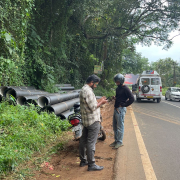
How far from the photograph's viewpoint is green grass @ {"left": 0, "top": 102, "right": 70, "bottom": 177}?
3.71 m

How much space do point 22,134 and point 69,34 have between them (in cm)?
1401

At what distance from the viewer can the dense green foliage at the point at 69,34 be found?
28.8ft

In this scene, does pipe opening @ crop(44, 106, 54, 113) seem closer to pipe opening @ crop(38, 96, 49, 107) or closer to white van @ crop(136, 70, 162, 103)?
pipe opening @ crop(38, 96, 49, 107)

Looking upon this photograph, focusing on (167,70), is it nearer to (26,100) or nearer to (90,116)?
(26,100)

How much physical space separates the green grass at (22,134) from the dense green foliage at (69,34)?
272 cm

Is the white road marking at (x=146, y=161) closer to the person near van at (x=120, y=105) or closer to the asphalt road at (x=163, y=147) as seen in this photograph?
the asphalt road at (x=163, y=147)

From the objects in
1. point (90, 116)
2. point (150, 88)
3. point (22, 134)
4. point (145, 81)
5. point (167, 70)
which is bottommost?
point (22, 134)

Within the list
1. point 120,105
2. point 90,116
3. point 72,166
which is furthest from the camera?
point 120,105

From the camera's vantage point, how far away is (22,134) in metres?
4.85

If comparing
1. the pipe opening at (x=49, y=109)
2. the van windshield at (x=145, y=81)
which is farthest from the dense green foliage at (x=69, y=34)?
the van windshield at (x=145, y=81)

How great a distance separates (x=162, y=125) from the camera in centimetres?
808

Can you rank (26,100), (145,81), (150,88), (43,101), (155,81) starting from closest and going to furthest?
(26,100)
(43,101)
(150,88)
(155,81)
(145,81)

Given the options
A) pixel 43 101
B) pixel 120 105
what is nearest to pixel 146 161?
pixel 120 105

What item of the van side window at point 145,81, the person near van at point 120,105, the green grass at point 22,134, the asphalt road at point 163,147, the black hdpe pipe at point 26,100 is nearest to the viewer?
the green grass at point 22,134
